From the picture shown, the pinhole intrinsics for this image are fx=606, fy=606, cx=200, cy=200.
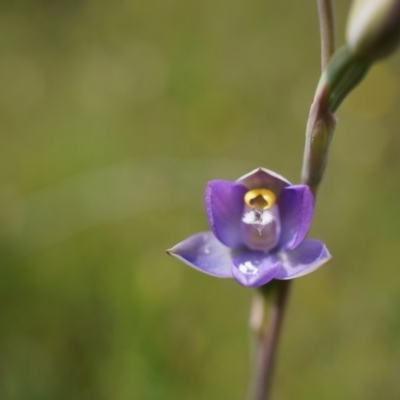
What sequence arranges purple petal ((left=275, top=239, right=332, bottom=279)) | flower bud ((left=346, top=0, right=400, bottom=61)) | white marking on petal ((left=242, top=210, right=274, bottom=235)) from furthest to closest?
white marking on petal ((left=242, top=210, right=274, bottom=235)) → purple petal ((left=275, top=239, right=332, bottom=279)) → flower bud ((left=346, top=0, right=400, bottom=61))

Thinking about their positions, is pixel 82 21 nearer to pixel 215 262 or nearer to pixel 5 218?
pixel 5 218

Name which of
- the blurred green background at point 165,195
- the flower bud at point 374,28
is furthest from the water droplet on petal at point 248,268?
the blurred green background at point 165,195

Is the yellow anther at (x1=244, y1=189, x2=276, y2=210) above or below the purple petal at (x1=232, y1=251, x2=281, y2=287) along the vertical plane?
above

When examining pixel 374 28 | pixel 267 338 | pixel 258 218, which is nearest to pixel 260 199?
pixel 258 218

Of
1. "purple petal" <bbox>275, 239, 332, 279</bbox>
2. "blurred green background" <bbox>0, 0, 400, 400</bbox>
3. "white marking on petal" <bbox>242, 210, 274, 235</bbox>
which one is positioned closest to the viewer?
"purple petal" <bbox>275, 239, 332, 279</bbox>

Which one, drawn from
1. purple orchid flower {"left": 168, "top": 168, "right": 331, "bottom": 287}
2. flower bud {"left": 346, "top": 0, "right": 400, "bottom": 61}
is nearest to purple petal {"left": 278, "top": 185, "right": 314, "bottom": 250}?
purple orchid flower {"left": 168, "top": 168, "right": 331, "bottom": 287}

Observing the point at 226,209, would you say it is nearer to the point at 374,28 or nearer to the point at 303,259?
the point at 303,259

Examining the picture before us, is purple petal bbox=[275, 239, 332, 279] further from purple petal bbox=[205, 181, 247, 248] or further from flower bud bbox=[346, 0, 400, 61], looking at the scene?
flower bud bbox=[346, 0, 400, 61]
